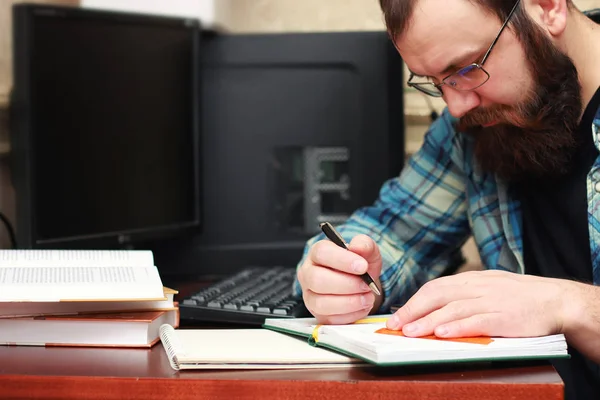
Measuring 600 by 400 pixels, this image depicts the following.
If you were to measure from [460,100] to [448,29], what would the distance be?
108 mm

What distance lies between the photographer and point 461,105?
109 centimetres

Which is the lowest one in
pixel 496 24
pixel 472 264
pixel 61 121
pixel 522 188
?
pixel 472 264

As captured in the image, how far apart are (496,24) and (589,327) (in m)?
0.42

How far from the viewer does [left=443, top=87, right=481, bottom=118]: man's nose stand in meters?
1.08

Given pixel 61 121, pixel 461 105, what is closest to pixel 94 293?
pixel 61 121

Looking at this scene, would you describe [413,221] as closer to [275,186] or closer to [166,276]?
[275,186]

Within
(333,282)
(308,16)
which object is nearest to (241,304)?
(333,282)

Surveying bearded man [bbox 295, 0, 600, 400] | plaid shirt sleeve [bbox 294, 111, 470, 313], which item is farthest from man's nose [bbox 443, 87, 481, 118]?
plaid shirt sleeve [bbox 294, 111, 470, 313]

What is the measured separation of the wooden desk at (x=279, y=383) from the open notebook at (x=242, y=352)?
11 mm

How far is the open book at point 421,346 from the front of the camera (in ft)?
2.23

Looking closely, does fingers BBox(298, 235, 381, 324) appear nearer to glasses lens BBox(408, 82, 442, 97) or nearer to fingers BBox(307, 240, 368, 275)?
fingers BBox(307, 240, 368, 275)

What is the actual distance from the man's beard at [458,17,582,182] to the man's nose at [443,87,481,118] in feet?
0.06

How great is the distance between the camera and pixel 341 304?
34.6 inches

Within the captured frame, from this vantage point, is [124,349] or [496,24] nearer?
[124,349]
